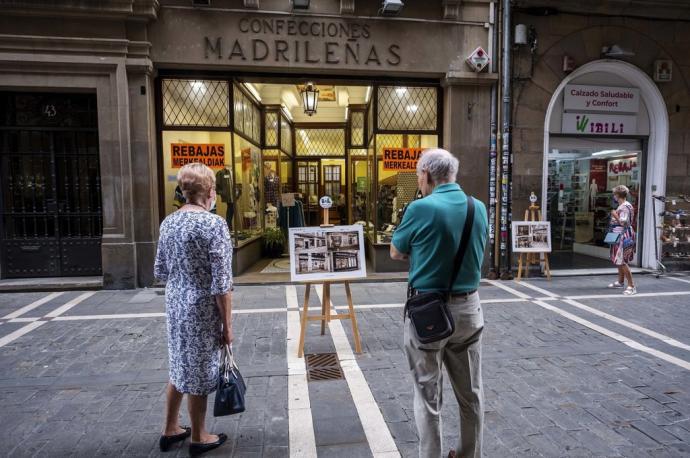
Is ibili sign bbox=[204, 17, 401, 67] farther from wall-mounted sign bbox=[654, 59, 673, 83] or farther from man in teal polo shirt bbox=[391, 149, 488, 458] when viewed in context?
man in teal polo shirt bbox=[391, 149, 488, 458]

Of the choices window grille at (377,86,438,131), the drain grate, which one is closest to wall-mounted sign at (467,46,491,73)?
window grille at (377,86,438,131)

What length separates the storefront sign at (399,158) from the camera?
9625 millimetres

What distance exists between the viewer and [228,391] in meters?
2.97

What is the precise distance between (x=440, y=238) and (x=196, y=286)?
1.58 m

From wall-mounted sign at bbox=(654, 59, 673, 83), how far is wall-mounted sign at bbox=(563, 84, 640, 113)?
0.43 meters

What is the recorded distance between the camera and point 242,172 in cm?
1029

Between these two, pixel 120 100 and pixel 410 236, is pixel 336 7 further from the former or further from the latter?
pixel 410 236

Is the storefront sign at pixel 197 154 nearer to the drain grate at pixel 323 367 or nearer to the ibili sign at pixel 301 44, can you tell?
the ibili sign at pixel 301 44

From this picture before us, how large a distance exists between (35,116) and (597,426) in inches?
389

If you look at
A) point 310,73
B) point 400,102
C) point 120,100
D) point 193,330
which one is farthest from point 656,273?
point 120,100

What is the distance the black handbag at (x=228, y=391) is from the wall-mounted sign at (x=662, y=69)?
10422 millimetres

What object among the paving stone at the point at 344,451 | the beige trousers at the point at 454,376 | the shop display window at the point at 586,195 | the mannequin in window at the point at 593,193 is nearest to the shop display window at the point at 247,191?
the paving stone at the point at 344,451

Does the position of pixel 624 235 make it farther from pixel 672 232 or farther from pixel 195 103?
pixel 195 103

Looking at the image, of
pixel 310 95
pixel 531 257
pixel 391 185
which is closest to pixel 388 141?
pixel 391 185
